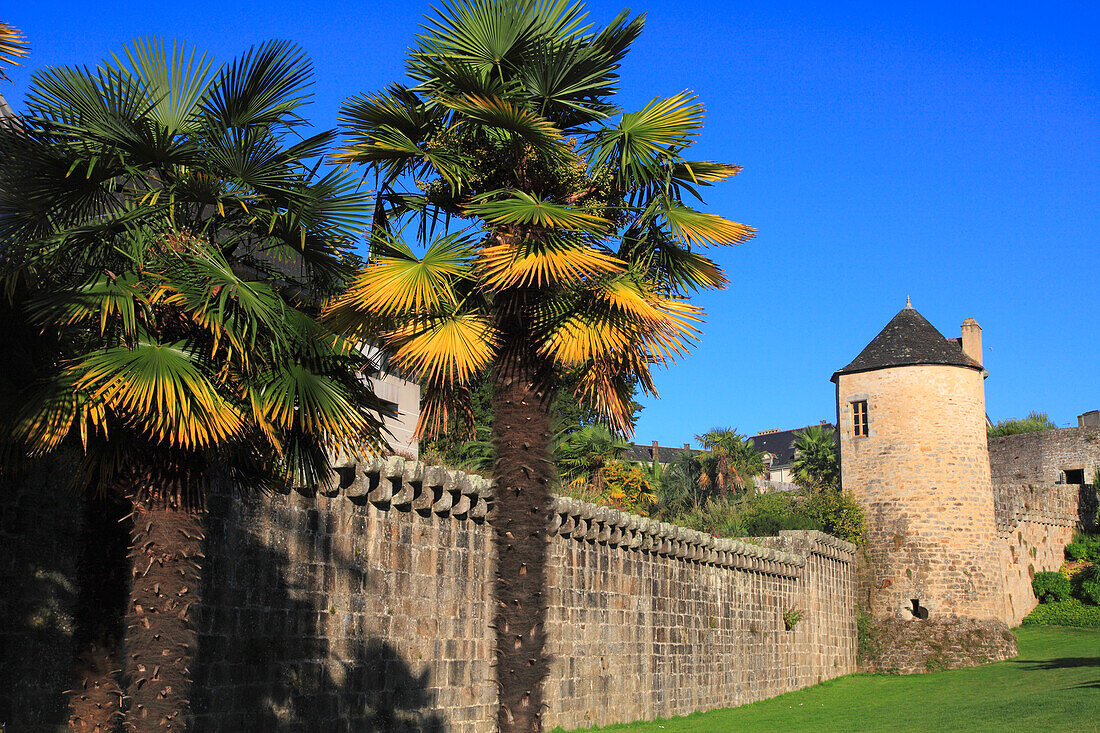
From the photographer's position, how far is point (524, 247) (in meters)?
7.54

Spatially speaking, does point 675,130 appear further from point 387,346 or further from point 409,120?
point 387,346

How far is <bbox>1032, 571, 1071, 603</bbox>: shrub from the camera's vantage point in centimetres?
3459

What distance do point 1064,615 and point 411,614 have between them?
2869cm

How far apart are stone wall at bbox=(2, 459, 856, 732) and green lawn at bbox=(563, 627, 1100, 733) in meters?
1.37

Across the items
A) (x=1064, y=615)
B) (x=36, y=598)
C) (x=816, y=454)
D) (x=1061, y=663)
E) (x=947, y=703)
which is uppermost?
(x=816, y=454)

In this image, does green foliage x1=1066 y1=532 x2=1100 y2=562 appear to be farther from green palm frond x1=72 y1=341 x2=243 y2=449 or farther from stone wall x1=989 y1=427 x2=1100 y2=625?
green palm frond x1=72 y1=341 x2=243 y2=449

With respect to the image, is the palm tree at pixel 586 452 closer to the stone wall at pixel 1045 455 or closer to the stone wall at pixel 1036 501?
the stone wall at pixel 1036 501

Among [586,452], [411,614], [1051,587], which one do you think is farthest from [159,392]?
[1051,587]

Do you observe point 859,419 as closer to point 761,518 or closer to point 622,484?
point 761,518

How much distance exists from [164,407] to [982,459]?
87.9 feet

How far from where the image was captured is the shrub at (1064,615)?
32.9 m

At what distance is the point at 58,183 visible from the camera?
6734mm

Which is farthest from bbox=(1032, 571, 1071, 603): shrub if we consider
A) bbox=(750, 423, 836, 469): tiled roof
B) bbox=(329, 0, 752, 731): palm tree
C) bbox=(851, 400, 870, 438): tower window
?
bbox=(750, 423, 836, 469): tiled roof

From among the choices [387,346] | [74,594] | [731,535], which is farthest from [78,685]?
[731,535]
